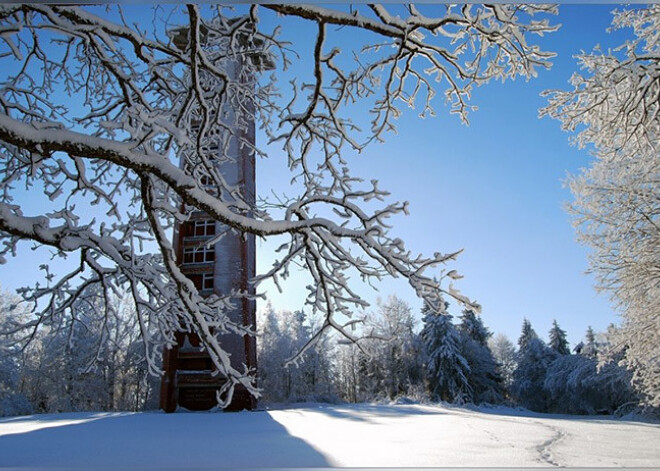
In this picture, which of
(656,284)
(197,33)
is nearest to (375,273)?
(197,33)

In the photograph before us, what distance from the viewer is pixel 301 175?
8.46ft

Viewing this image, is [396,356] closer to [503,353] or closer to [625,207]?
[503,353]

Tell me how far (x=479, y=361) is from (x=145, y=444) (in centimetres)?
228

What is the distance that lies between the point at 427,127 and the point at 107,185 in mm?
2139

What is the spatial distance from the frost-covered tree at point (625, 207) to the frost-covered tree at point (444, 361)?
150cm

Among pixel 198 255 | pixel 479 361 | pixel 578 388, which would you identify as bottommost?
pixel 578 388

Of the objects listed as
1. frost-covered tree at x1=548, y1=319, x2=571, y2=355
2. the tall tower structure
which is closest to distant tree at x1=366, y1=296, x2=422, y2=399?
the tall tower structure

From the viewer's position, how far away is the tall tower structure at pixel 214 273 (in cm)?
290

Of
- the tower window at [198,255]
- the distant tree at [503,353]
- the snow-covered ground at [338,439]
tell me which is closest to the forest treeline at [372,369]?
the distant tree at [503,353]

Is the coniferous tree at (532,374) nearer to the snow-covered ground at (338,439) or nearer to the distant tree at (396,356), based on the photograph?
the snow-covered ground at (338,439)

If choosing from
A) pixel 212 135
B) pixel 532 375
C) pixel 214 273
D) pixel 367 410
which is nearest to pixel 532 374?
pixel 532 375

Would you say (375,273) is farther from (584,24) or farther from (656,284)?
(656,284)

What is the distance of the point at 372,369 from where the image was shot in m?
2.97

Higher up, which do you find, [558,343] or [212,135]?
[212,135]
